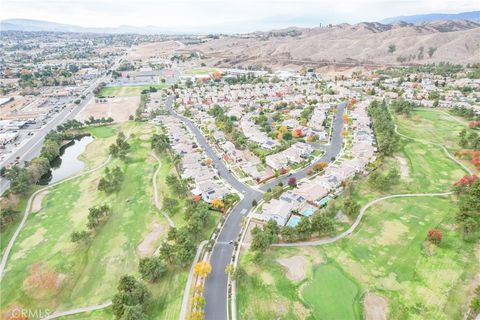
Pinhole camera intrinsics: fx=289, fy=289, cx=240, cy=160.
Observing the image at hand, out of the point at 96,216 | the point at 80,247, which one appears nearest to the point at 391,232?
the point at 96,216

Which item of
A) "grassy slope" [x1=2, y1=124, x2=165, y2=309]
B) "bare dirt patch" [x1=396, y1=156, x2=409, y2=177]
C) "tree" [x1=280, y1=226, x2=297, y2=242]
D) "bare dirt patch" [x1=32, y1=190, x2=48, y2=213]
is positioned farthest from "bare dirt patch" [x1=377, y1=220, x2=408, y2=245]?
"bare dirt patch" [x1=32, y1=190, x2=48, y2=213]

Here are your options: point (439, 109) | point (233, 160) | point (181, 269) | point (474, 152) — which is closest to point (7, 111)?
point (233, 160)

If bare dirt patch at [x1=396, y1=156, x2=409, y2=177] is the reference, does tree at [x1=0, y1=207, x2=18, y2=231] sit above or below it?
below

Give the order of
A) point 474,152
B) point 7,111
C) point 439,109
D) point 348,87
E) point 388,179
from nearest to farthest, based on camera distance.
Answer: point 388,179 < point 474,152 < point 439,109 < point 7,111 < point 348,87

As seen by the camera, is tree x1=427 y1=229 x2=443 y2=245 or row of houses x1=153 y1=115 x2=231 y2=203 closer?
tree x1=427 y1=229 x2=443 y2=245

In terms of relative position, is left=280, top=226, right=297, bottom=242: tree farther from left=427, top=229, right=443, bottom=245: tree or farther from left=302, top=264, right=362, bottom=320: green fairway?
left=427, top=229, right=443, bottom=245: tree

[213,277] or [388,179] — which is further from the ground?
[388,179]

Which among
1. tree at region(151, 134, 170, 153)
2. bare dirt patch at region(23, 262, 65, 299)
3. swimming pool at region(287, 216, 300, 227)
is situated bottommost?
bare dirt patch at region(23, 262, 65, 299)

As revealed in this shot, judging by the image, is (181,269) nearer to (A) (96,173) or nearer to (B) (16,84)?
(A) (96,173)

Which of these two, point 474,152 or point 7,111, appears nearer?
point 474,152
